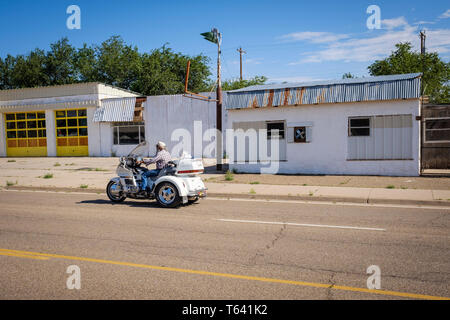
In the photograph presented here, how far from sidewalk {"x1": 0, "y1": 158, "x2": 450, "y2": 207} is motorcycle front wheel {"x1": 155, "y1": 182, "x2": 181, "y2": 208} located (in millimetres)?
2656

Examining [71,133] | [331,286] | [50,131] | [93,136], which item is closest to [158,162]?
[331,286]

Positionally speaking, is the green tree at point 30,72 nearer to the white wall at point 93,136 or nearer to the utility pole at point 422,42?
the white wall at point 93,136

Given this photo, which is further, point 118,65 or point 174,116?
point 118,65

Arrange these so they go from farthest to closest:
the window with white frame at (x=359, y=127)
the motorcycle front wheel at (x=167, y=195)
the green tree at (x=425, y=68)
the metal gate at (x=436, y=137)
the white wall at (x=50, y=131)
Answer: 1. the green tree at (x=425, y=68)
2. the white wall at (x=50, y=131)
3. the metal gate at (x=436, y=137)
4. the window with white frame at (x=359, y=127)
5. the motorcycle front wheel at (x=167, y=195)

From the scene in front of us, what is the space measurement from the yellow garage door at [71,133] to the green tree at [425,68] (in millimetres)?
27193

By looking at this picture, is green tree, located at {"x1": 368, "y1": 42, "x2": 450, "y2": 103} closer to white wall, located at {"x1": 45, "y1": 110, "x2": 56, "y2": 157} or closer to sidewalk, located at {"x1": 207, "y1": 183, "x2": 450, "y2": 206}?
sidewalk, located at {"x1": 207, "y1": 183, "x2": 450, "y2": 206}

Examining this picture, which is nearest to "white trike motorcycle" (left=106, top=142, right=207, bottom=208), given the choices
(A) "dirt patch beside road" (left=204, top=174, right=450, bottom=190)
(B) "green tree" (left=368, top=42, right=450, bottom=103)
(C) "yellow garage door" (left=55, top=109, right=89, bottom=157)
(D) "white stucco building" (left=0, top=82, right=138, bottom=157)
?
(A) "dirt patch beside road" (left=204, top=174, right=450, bottom=190)

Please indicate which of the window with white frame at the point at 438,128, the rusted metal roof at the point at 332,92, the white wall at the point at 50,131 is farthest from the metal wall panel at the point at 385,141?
the white wall at the point at 50,131

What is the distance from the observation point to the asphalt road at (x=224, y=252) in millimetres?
4430

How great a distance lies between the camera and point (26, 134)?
3069cm

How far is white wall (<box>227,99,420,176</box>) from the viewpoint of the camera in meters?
15.3

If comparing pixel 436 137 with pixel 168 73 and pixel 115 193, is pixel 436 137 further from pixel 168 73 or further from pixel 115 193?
pixel 168 73

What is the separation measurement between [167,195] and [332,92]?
9.52 meters

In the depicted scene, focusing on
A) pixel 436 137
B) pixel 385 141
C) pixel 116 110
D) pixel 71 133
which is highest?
pixel 116 110
